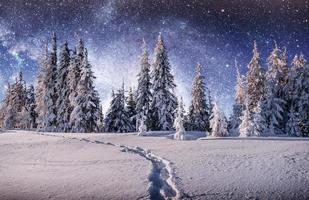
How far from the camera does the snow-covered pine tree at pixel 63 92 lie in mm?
49062

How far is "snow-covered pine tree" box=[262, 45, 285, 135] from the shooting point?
4106 centimetres

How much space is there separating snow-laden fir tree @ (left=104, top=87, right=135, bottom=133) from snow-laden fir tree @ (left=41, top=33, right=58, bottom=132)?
7714 mm

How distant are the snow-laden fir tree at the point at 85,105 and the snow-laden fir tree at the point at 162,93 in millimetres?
7664

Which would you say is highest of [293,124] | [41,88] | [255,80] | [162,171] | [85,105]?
[41,88]

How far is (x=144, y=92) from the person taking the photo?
47.0 meters

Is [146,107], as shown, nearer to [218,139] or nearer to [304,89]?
[304,89]

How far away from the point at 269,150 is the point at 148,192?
26.7ft

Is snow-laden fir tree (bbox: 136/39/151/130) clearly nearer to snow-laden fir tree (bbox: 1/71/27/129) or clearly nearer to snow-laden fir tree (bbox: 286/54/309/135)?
snow-laden fir tree (bbox: 286/54/309/135)

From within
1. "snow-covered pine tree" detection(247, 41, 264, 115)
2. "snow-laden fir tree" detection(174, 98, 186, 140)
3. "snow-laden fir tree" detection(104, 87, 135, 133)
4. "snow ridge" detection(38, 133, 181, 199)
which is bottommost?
"snow ridge" detection(38, 133, 181, 199)

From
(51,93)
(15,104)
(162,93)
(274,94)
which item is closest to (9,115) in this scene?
(15,104)

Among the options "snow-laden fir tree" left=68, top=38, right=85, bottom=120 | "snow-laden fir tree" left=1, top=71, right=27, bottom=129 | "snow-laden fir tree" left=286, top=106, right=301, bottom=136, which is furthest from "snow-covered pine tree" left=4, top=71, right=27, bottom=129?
"snow-laden fir tree" left=286, top=106, right=301, bottom=136

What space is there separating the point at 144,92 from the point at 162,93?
2869 millimetres

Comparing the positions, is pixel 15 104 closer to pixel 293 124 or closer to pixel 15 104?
pixel 15 104

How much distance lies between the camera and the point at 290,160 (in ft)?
45.0
